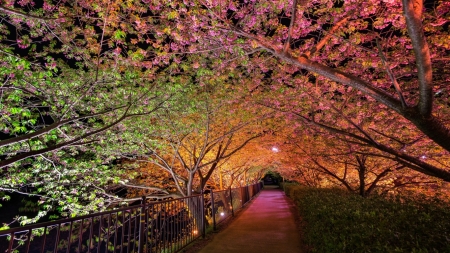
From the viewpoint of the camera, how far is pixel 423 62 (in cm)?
295

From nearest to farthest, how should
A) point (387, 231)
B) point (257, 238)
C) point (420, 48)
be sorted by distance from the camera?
point (420, 48)
point (387, 231)
point (257, 238)

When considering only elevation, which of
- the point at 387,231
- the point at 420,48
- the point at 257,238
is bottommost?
the point at 257,238

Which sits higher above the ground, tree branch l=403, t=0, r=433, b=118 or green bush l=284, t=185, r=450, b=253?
tree branch l=403, t=0, r=433, b=118

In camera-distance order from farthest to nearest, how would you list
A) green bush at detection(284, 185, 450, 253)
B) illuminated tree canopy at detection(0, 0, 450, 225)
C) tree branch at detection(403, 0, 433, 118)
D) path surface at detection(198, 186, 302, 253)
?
path surface at detection(198, 186, 302, 253), illuminated tree canopy at detection(0, 0, 450, 225), tree branch at detection(403, 0, 433, 118), green bush at detection(284, 185, 450, 253)

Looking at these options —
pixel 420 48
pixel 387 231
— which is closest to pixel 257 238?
pixel 387 231

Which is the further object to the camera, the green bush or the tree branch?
the tree branch

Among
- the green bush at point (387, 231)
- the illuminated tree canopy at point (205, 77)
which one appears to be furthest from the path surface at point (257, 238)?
the illuminated tree canopy at point (205, 77)

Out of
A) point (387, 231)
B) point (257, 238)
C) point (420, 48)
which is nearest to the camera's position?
point (420, 48)

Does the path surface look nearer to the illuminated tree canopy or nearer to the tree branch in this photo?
the illuminated tree canopy

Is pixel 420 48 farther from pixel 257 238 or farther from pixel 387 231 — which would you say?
pixel 257 238

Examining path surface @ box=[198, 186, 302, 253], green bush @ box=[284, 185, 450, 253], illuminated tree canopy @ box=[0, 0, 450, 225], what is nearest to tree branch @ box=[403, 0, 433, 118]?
illuminated tree canopy @ box=[0, 0, 450, 225]

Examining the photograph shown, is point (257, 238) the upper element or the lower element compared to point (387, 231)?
lower

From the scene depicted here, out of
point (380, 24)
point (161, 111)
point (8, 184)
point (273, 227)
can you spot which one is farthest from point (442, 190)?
point (8, 184)

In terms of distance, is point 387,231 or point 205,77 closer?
point 387,231
